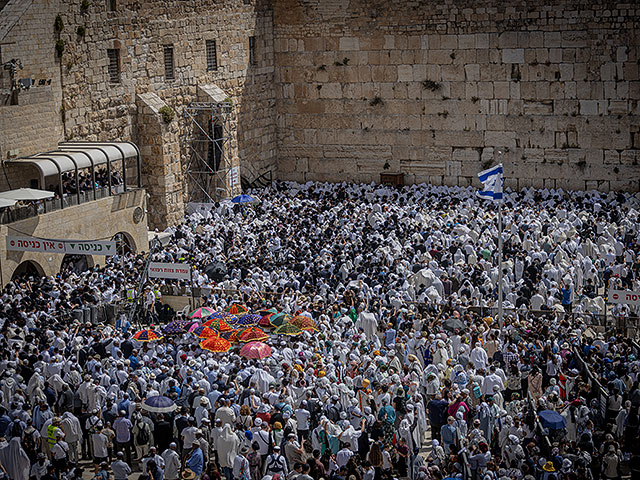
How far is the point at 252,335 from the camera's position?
19031 mm

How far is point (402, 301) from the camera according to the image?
2248cm

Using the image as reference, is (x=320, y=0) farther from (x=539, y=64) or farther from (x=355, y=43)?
(x=539, y=64)

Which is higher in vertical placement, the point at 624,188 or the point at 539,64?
the point at 539,64

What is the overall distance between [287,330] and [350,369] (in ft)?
5.69

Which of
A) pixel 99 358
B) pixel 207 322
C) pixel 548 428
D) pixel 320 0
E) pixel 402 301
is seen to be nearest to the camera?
pixel 548 428

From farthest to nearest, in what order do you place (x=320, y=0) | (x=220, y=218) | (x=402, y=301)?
(x=320, y=0) → (x=220, y=218) → (x=402, y=301)

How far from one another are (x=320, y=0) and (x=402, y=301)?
57.2 ft

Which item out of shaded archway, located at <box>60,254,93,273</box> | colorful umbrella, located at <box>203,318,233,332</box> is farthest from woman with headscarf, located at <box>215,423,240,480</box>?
shaded archway, located at <box>60,254,93,273</box>

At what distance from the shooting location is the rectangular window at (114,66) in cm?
2992

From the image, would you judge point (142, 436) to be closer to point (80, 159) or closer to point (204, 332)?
point (204, 332)

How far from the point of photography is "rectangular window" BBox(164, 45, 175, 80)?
32.1 meters

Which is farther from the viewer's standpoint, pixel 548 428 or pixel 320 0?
pixel 320 0

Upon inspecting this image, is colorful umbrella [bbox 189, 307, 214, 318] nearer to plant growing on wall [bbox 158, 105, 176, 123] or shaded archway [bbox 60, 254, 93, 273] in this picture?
shaded archway [bbox 60, 254, 93, 273]

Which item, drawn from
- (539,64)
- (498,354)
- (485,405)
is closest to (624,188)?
(539,64)
